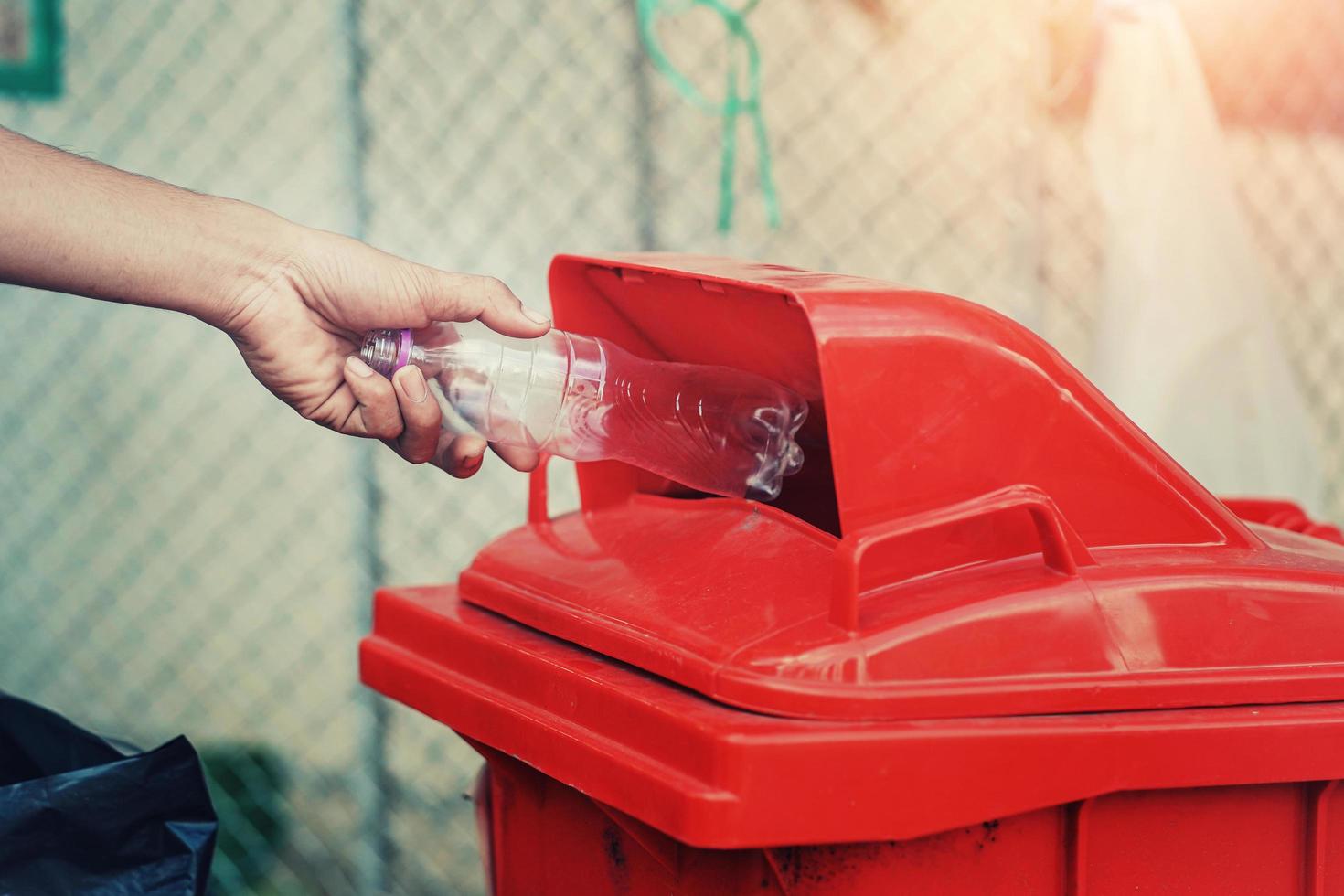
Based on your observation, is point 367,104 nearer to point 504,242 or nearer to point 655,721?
point 504,242

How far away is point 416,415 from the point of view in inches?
59.4

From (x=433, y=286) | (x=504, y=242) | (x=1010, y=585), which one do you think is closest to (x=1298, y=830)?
(x=1010, y=585)

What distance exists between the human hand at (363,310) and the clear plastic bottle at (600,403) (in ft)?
0.19

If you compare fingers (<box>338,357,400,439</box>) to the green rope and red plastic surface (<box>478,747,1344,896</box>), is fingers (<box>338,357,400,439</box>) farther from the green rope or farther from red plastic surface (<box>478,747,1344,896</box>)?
the green rope

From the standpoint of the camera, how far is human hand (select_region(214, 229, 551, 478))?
1489 millimetres

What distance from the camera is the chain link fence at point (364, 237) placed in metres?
3.17

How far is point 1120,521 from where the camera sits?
4.20 ft

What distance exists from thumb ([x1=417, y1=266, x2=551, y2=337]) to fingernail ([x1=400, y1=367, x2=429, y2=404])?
8 cm

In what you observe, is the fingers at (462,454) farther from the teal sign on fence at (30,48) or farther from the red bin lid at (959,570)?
the teal sign on fence at (30,48)

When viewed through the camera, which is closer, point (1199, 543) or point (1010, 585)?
point (1010, 585)

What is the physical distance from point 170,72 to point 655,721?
2.69m

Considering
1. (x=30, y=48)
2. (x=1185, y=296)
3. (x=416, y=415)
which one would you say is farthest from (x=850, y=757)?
(x=30, y=48)

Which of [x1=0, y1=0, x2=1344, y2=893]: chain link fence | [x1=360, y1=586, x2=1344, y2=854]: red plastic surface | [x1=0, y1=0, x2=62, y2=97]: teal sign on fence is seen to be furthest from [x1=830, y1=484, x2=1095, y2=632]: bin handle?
[x1=0, y1=0, x2=62, y2=97]: teal sign on fence

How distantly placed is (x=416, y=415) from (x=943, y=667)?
0.71 metres
